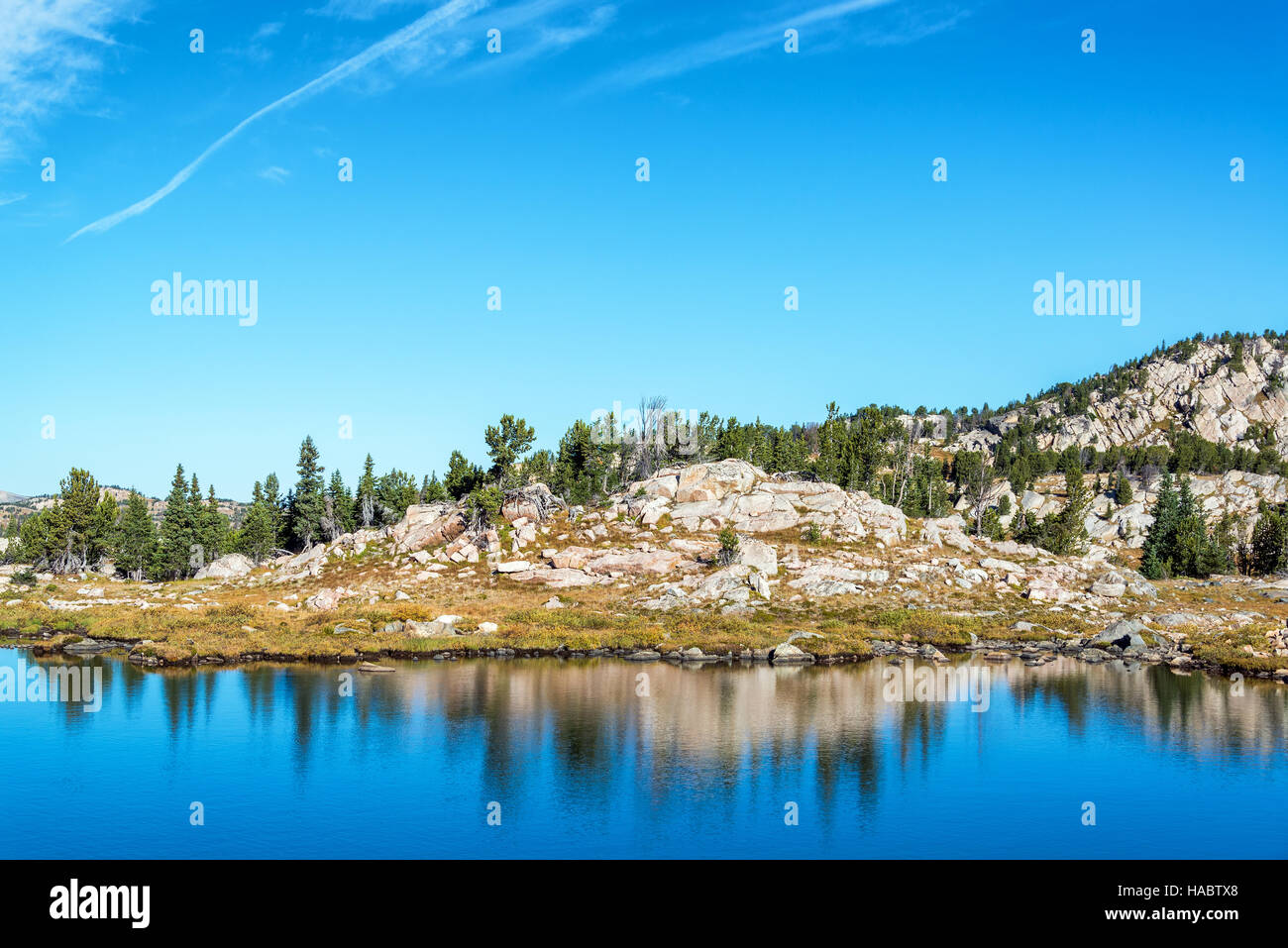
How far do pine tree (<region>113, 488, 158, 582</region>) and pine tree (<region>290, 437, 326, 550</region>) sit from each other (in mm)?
20793

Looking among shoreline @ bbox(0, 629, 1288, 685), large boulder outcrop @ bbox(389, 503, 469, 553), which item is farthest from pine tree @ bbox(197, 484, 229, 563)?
shoreline @ bbox(0, 629, 1288, 685)

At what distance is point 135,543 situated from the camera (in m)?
124

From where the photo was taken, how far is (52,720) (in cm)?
4700

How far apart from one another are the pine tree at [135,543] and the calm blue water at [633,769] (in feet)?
249

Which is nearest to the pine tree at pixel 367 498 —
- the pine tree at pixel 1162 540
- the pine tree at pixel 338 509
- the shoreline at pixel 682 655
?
the pine tree at pixel 338 509

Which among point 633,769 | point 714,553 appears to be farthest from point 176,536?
point 633,769

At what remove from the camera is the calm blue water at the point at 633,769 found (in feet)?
104

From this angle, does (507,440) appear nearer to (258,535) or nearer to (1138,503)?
(258,535)

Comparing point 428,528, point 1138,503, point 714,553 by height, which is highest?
point 428,528

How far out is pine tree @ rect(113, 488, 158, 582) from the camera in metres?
125

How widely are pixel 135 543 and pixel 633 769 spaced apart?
111m

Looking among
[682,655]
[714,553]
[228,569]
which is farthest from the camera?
Result: [228,569]

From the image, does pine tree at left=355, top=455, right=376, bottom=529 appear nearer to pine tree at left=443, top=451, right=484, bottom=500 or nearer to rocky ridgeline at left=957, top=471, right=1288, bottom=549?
pine tree at left=443, top=451, right=484, bottom=500
